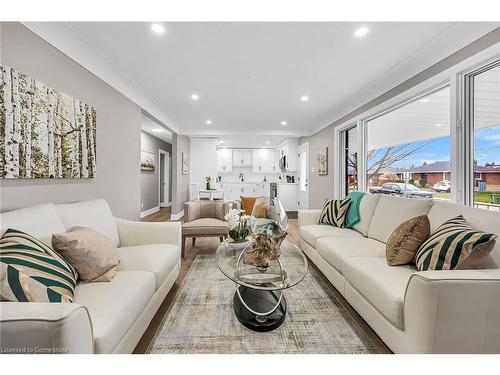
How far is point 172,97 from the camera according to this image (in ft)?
12.9

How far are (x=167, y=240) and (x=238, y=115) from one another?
11.5 ft

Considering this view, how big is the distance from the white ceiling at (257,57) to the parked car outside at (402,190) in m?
1.35

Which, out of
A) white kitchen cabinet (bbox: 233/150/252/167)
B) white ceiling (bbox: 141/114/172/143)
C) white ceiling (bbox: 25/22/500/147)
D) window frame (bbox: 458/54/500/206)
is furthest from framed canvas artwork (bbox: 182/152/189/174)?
window frame (bbox: 458/54/500/206)

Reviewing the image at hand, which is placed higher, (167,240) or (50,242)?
(50,242)

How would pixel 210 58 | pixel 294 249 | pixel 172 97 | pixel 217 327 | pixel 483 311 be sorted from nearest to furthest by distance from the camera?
pixel 483 311, pixel 217 327, pixel 294 249, pixel 210 58, pixel 172 97

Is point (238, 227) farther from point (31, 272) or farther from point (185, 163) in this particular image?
point (185, 163)

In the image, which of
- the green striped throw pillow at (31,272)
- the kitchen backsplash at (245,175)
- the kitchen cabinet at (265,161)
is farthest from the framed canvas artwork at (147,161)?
the green striped throw pillow at (31,272)

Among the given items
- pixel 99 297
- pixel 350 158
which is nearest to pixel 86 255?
pixel 99 297

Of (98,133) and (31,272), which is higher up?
(98,133)

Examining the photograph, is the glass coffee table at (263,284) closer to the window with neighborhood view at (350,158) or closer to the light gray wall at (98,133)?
the light gray wall at (98,133)

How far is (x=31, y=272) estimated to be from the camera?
106 cm

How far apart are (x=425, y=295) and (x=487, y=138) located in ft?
6.06
